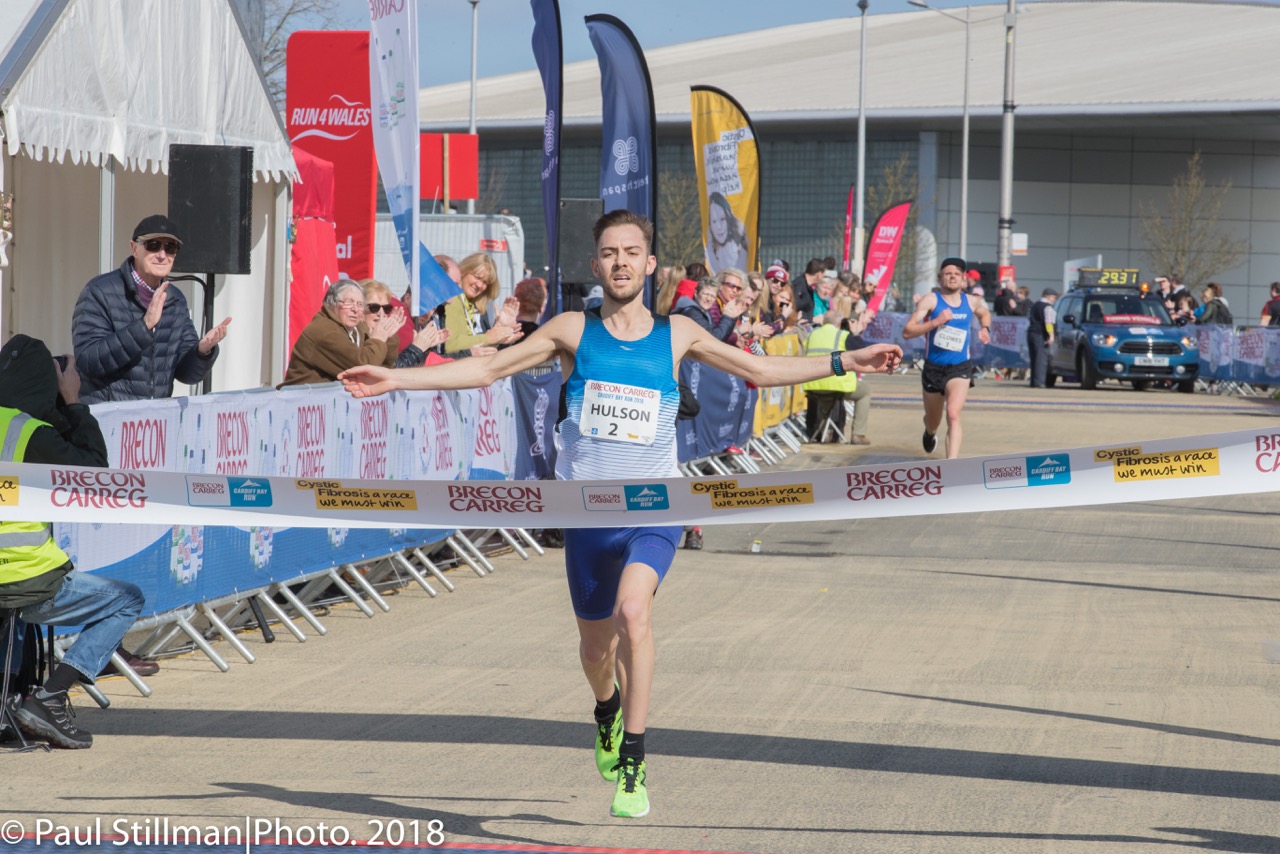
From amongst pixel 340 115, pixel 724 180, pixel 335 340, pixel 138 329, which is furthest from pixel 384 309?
pixel 724 180

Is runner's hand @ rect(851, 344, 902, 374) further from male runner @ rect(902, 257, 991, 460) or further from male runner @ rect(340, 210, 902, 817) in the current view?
male runner @ rect(902, 257, 991, 460)

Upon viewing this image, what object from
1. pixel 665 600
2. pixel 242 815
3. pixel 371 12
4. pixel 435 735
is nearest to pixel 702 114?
pixel 371 12

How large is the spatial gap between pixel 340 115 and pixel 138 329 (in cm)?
974

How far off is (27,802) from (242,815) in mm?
780

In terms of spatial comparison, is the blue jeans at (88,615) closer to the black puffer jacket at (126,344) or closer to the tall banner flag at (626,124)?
the black puffer jacket at (126,344)

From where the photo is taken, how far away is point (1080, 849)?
5473 mm

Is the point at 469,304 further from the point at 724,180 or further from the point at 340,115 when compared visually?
the point at 724,180

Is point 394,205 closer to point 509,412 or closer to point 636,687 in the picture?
point 509,412

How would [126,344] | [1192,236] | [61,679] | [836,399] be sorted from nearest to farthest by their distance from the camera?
[61,679]
[126,344]
[836,399]
[1192,236]

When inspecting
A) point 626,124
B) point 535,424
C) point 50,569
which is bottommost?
point 50,569

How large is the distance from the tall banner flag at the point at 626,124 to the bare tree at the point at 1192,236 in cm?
5031

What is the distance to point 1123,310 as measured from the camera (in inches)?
1372

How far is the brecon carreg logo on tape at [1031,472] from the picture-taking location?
5.99m

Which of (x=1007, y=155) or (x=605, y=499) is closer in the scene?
(x=605, y=499)
